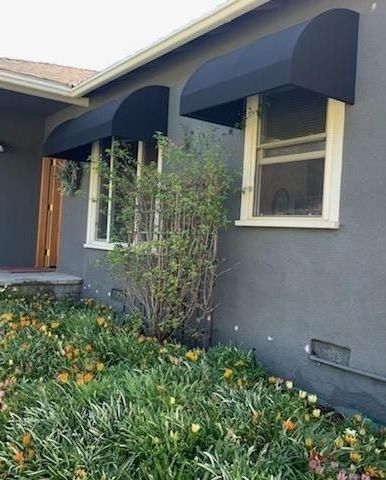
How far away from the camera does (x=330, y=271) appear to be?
181 inches

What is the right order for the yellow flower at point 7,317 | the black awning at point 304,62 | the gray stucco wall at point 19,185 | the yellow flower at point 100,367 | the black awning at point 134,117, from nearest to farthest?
the black awning at point 304,62 < the yellow flower at point 100,367 < the yellow flower at point 7,317 < the black awning at point 134,117 < the gray stucco wall at point 19,185

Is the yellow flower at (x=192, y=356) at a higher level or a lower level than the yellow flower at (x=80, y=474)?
higher

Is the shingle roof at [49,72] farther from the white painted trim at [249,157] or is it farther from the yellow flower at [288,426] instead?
the yellow flower at [288,426]

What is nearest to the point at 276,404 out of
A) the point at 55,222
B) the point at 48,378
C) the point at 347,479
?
the point at 347,479

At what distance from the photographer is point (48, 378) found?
14.6ft

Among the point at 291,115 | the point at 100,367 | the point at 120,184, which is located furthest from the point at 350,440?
the point at 120,184

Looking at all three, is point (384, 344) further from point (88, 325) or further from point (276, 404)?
point (88, 325)

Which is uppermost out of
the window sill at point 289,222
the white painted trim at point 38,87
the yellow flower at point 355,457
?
the white painted trim at point 38,87

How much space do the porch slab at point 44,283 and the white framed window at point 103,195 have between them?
712 millimetres

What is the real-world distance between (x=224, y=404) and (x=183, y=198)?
2466 mm

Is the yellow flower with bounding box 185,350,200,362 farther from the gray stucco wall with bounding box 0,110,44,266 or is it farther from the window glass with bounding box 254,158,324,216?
the gray stucco wall with bounding box 0,110,44,266

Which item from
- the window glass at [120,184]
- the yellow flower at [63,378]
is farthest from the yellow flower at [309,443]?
the window glass at [120,184]

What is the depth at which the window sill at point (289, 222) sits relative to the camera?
457cm

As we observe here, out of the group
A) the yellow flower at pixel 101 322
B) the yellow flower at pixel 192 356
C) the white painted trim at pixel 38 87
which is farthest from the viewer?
the white painted trim at pixel 38 87
